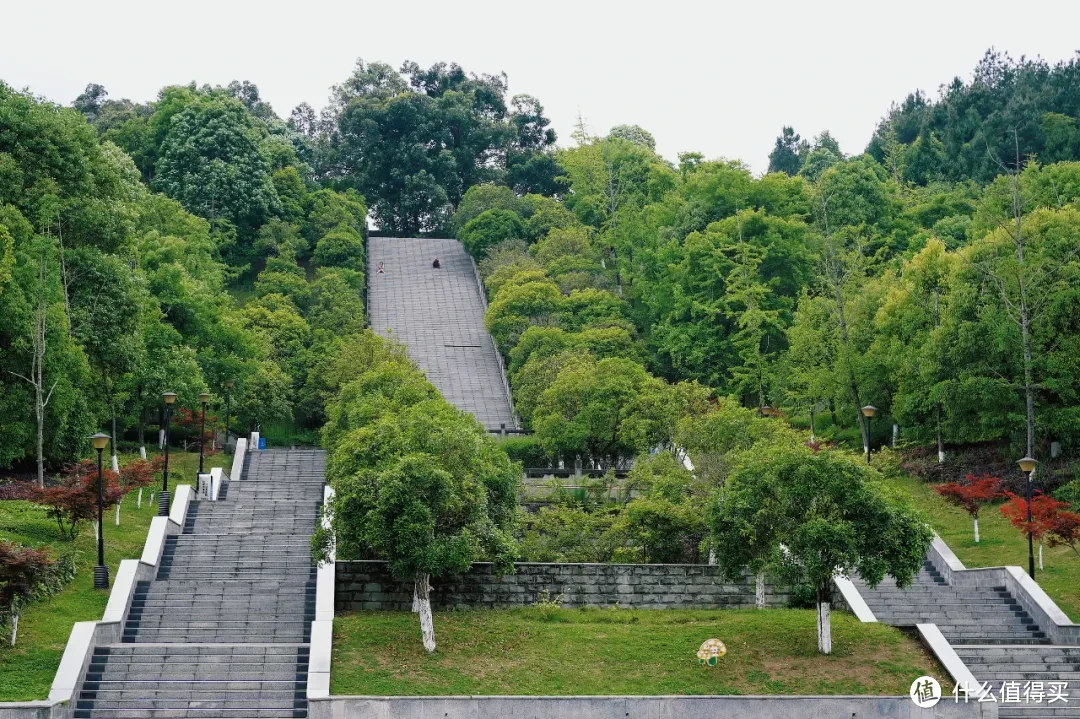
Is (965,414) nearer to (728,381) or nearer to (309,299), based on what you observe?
(728,381)

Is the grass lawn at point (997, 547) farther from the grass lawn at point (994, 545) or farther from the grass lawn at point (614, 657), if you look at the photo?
the grass lawn at point (614, 657)

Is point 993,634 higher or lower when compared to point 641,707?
higher

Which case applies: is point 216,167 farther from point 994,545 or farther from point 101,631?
point 994,545

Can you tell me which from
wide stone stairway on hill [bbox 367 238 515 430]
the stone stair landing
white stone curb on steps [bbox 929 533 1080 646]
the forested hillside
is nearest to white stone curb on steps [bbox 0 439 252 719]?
the forested hillside

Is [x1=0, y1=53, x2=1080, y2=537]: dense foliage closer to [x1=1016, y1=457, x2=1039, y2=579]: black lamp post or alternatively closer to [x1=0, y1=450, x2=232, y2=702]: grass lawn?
[x1=0, y1=450, x2=232, y2=702]: grass lawn

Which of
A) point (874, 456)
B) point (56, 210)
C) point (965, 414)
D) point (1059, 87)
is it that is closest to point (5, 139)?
point (56, 210)

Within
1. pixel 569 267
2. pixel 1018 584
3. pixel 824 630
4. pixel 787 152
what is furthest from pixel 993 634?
pixel 787 152

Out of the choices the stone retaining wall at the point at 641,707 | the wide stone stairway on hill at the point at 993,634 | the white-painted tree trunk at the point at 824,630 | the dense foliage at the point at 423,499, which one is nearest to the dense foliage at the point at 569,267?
the dense foliage at the point at 423,499
